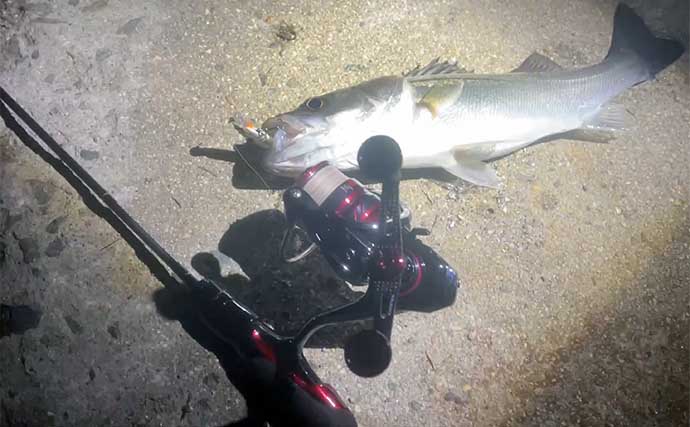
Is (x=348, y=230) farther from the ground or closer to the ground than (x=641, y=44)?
closer to the ground

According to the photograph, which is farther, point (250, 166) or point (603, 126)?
point (603, 126)

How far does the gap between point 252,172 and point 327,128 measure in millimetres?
492

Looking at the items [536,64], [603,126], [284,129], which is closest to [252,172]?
[284,129]

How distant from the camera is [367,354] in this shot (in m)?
1.44

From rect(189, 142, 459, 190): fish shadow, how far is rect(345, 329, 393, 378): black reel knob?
1136 mm

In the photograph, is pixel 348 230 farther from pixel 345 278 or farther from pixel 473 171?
pixel 473 171

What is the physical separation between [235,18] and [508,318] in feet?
7.12

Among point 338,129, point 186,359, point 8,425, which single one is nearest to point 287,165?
point 338,129

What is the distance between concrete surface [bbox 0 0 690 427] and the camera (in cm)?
217

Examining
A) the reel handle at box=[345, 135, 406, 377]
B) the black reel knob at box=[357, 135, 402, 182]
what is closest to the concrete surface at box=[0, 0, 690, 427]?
the reel handle at box=[345, 135, 406, 377]

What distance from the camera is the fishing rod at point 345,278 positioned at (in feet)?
4.97

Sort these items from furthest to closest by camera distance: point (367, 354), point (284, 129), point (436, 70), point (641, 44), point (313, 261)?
point (641, 44), point (436, 70), point (313, 261), point (284, 129), point (367, 354)

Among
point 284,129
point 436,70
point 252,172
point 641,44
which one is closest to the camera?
point 284,129

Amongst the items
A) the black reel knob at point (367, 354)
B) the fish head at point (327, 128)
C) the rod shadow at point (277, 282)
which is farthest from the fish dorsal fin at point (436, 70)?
the black reel knob at point (367, 354)
